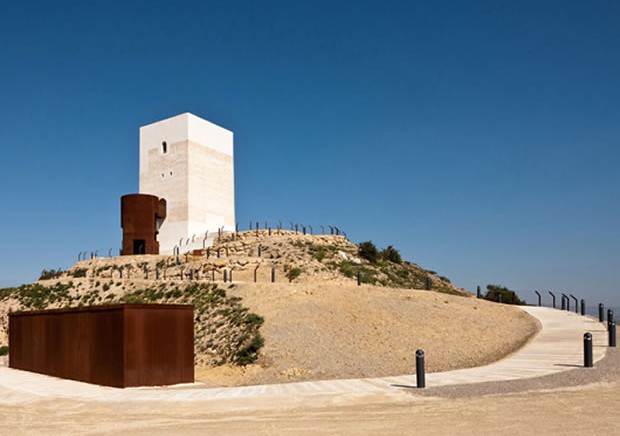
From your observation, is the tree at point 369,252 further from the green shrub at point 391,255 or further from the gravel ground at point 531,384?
the gravel ground at point 531,384

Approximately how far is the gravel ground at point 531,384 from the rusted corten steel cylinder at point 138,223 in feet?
127

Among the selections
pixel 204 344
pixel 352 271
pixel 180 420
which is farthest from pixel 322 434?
pixel 352 271

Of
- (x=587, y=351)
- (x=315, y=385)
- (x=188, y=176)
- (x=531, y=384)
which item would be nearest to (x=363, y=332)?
(x=315, y=385)

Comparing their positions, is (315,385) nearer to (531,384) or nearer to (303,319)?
(531,384)

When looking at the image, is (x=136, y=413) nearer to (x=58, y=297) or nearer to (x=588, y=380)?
(x=588, y=380)

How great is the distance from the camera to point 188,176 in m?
47.8

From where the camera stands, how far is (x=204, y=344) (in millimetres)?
21406

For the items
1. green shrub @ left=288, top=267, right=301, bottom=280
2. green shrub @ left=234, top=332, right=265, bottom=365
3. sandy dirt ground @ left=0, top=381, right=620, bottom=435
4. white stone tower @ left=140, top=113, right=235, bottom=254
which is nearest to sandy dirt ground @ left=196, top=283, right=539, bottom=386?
green shrub @ left=234, top=332, right=265, bottom=365

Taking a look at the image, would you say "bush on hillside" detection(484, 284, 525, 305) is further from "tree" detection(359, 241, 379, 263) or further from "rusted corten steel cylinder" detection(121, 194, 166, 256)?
"rusted corten steel cylinder" detection(121, 194, 166, 256)

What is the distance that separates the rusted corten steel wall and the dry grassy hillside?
2187mm

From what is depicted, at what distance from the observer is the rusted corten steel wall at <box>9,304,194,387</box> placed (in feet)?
48.4

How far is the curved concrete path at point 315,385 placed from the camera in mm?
12273

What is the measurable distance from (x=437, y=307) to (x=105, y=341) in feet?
45.2

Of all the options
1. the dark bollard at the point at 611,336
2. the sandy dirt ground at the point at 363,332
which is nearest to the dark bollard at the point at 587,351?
the sandy dirt ground at the point at 363,332
